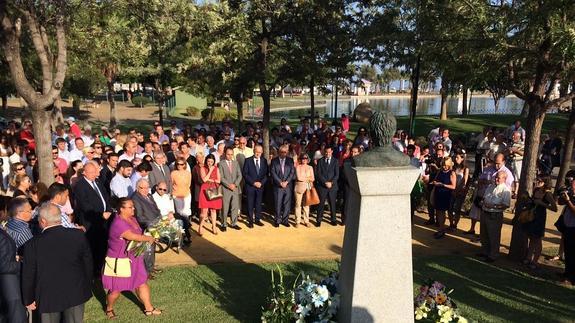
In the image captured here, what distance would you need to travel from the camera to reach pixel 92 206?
6.71 m

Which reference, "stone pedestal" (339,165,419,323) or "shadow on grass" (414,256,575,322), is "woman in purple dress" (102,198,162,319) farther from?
"shadow on grass" (414,256,575,322)

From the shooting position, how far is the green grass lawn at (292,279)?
5891 millimetres

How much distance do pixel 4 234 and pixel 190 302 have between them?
2.60 metres

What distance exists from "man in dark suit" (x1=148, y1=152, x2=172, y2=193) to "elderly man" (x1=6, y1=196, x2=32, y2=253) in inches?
124

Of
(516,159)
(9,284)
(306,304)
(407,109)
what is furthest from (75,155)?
(407,109)

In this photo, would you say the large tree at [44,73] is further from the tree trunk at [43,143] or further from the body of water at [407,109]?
the body of water at [407,109]

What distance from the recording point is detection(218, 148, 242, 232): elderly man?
934 centimetres

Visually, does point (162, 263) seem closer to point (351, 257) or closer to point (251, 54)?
point (351, 257)

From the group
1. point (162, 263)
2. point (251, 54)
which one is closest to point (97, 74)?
point (251, 54)

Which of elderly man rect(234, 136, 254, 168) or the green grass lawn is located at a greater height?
elderly man rect(234, 136, 254, 168)

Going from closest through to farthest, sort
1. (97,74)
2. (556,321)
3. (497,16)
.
Answer: (556,321), (497,16), (97,74)

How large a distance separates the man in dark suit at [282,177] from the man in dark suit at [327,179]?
2.00ft

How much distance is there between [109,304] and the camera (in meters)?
5.79

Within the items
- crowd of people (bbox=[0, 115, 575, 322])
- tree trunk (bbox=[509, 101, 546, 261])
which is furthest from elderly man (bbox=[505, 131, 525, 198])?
tree trunk (bbox=[509, 101, 546, 261])
